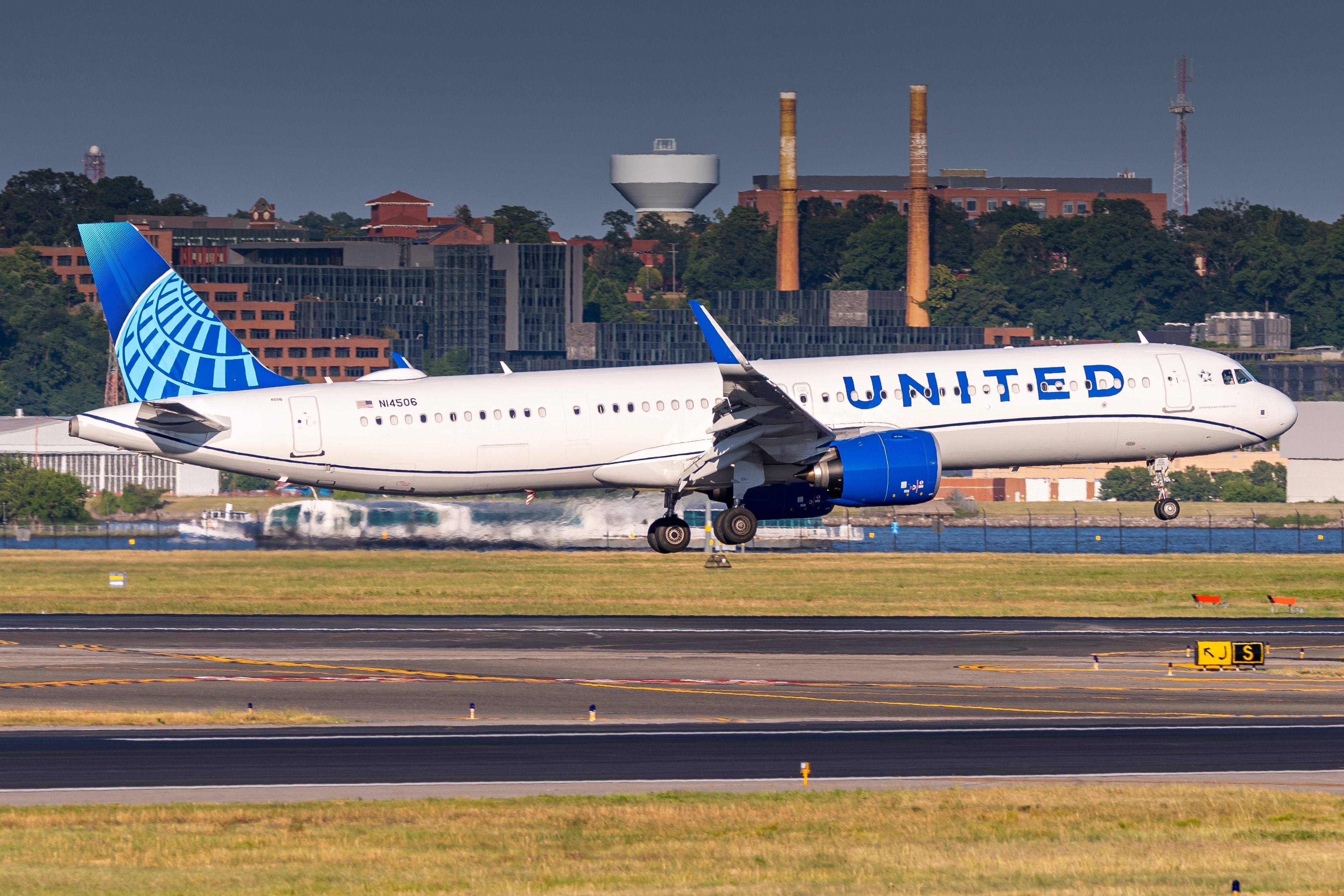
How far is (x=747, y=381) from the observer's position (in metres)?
45.7

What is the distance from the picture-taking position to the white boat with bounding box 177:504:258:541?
74.9 meters

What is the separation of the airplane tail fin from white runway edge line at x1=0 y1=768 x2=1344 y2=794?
25.6 meters

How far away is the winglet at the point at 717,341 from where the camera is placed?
45.2 metres

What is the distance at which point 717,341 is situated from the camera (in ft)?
158

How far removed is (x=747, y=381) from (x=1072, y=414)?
1036 cm

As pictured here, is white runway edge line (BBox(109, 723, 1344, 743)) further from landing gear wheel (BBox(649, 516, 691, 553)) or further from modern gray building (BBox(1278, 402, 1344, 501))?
modern gray building (BBox(1278, 402, 1344, 501))

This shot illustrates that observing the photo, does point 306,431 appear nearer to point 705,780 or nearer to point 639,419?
point 639,419

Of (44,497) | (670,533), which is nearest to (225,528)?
(44,497)

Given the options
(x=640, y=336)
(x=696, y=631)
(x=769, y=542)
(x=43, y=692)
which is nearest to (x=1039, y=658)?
(x=696, y=631)

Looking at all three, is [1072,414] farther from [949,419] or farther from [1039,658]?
[1039,658]

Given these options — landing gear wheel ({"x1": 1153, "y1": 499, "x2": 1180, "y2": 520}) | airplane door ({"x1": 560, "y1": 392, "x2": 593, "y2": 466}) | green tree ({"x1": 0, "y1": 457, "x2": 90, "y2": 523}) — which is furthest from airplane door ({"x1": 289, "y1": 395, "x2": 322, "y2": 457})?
green tree ({"x1": 0, "y1": 457, "x2": 90, "y2": 523})

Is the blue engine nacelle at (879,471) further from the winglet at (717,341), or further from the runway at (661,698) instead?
the winglet at (717,341)

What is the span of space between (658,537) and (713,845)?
29.2m

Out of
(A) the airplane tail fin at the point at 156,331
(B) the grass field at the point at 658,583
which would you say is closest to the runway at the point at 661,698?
(B) the grass field at the point at 658,583
